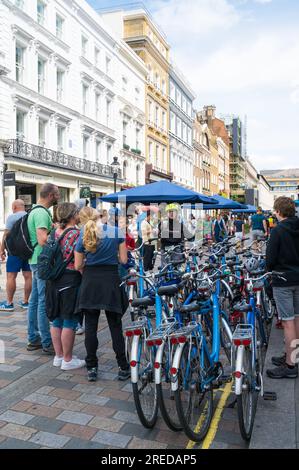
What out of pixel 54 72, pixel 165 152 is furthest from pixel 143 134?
pixel 54 72

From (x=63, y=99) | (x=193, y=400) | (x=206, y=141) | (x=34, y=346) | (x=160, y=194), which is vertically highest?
(x=206, y=141)

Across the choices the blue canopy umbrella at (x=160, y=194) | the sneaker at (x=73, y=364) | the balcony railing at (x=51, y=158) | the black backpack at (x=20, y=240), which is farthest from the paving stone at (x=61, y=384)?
the balcony railing at (x=51, y=158)

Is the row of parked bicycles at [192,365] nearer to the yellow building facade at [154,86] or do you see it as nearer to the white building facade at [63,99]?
the white building facade at [63,99]

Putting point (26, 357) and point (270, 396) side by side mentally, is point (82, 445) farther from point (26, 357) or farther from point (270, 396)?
point (26, 357)

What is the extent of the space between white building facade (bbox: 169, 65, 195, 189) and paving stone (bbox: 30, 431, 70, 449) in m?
40.0

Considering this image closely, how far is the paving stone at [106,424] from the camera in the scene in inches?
134

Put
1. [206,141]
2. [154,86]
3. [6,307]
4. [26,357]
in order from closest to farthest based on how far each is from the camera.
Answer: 1. [26,357]
2. [6,307]
3. [154,86]
4. [206,141]

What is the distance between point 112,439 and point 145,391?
1.41 ft

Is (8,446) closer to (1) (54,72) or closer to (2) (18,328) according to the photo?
(2) (18,328)

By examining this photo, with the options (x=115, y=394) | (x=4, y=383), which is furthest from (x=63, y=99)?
(x=115, y=394)

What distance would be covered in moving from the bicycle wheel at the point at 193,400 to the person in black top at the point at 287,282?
1.14 meters

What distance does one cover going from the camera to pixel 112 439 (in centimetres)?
323

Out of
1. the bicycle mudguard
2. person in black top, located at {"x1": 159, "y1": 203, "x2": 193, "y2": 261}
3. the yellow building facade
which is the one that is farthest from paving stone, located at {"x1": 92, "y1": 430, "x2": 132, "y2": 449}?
the yellow building facade
